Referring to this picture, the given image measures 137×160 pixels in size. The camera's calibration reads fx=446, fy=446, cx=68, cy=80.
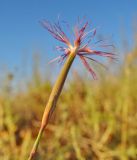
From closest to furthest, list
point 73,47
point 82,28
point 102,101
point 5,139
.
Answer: point 73,47 < point 82,28 < point 5,139 < point 102,101

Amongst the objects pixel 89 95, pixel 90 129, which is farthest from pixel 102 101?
pixel 90 129

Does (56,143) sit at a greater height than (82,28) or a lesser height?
lesser

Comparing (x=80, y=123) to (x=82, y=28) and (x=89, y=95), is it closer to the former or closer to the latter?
(x=89, y=95)

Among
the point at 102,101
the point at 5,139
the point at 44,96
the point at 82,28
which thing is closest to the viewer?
the point at 82,28

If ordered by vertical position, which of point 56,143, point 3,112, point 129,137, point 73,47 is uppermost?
point 73,47

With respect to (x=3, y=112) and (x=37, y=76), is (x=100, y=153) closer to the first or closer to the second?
(x=3, y=112)

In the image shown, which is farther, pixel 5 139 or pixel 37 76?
pixel 37 76
